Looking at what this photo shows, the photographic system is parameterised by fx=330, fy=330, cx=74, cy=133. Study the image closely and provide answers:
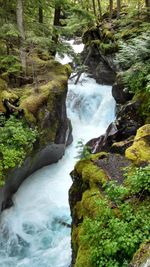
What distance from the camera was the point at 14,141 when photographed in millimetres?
9906

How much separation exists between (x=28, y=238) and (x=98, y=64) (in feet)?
44.6

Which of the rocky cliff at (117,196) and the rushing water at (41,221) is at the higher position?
the rocky cliff at (117,196)

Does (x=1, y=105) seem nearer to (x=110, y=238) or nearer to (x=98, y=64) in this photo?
(x=110, y=238)

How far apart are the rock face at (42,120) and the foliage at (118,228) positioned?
4835mm


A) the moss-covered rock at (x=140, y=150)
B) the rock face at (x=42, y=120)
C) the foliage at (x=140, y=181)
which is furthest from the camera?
the rock face at (x=42, y=120)

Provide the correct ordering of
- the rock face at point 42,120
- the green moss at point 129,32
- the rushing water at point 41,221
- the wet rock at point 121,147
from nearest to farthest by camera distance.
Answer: the wet rock at point 121,147 < the rushing water at point 41,221 < the rock face at point 42,120 < the green moss at point 129,32

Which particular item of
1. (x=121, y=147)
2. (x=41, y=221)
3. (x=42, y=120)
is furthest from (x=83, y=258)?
(x=42, y=120)

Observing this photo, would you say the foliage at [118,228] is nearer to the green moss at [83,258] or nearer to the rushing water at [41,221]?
the green moss at [83,258]

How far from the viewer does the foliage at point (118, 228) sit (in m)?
4.91

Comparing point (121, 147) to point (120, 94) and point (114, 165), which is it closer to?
point (114, 165)

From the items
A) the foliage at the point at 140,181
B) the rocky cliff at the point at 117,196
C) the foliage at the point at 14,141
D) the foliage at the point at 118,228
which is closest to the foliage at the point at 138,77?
the rocky cliff at the point at 117,196

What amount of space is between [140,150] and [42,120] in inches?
188

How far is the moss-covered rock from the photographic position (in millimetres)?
7570

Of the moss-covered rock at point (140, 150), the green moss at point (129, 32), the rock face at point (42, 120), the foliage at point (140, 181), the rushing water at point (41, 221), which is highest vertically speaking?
the green moss at point (129, 32)
